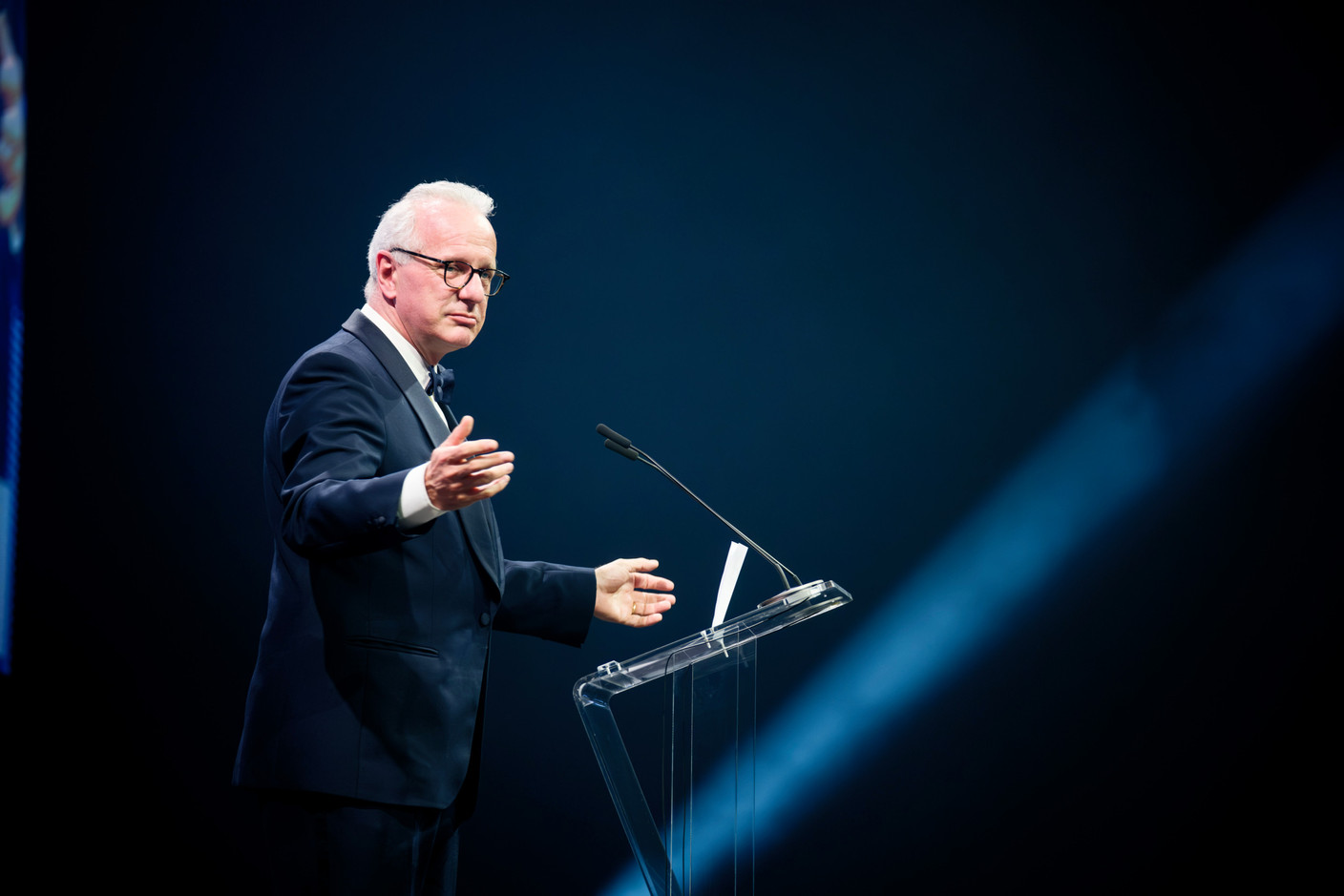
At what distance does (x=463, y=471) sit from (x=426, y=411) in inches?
20.3

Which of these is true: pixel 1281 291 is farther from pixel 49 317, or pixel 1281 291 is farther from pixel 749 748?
pixel 49 317

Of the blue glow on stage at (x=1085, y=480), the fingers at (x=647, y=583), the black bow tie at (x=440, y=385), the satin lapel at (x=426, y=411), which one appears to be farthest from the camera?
the blue glow on stage at (x=1085, y=480)

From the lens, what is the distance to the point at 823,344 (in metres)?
2.90

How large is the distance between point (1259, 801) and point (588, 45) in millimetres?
2968

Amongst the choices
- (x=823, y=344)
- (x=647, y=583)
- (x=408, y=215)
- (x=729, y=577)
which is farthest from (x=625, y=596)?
(x=823, y=344)

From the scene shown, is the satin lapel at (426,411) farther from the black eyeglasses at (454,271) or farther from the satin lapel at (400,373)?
the black eyeglasses at (454,271)

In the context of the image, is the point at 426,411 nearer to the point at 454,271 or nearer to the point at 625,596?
the point at 454,271

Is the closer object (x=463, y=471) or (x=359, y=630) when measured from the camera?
(x=463, y=471)

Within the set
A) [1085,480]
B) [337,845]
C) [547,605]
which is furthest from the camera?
[1085,480]

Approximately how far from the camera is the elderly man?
4.37 feet

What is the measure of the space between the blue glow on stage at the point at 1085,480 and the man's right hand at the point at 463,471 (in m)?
1.78

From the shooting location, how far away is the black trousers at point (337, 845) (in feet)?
4.69

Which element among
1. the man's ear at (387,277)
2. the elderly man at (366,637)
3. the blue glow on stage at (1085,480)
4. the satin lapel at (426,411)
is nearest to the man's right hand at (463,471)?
the elderly man at (366,637)

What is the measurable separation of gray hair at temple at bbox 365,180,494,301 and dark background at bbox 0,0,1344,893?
97cm
